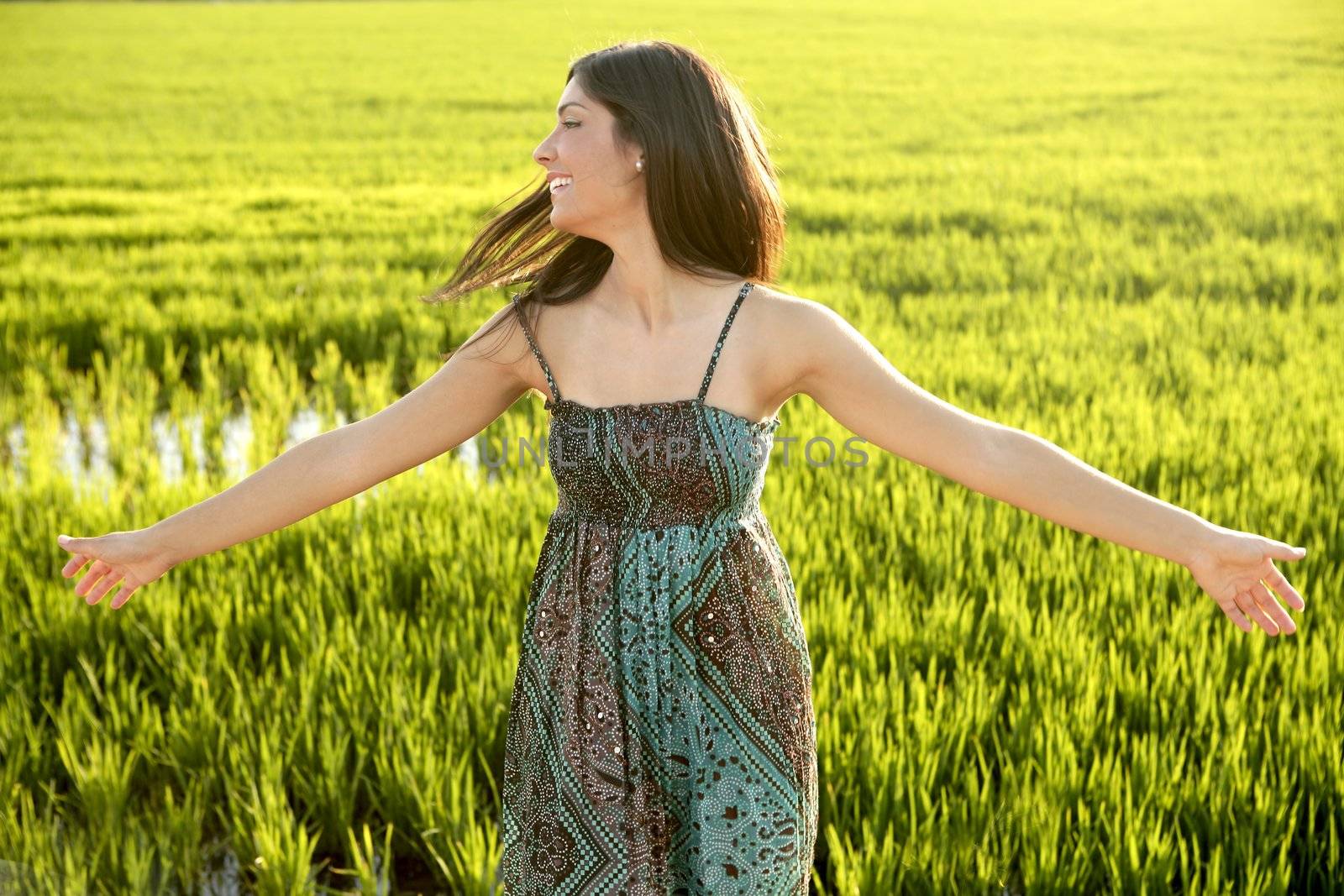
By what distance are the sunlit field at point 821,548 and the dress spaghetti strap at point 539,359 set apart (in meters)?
0.23

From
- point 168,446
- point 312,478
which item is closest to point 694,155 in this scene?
point 312,478

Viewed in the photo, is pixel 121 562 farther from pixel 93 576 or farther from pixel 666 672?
pixel 666 672

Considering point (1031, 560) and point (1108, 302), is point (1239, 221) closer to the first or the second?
point (1108, 302)

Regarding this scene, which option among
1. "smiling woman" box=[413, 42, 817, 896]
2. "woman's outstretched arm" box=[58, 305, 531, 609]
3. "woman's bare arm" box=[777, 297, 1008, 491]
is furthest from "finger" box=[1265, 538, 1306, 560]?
"woman's outstretched arm" box=[58, 305, 531, 609]

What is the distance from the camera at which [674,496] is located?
1411 mm

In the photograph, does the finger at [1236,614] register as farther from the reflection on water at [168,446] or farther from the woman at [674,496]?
the reflection on water at [168,446]

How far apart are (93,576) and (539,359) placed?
0.58 meters

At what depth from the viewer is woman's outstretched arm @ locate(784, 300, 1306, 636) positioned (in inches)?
53.3

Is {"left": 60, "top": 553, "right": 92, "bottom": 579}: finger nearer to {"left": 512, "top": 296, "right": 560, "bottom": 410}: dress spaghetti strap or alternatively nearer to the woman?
the woman

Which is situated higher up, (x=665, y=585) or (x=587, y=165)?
(x=587, y=165)

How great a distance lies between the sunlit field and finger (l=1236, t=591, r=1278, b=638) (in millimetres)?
613

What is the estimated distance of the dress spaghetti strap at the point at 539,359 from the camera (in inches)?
57.8

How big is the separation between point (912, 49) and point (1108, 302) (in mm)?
16894

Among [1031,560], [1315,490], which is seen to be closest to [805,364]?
[1031,560]
